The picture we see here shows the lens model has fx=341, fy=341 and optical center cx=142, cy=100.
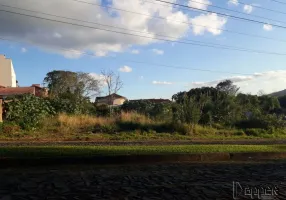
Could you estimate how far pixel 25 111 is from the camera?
19688 mm

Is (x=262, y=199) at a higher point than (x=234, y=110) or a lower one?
lower

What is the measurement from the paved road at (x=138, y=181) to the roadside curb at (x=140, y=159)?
577mm

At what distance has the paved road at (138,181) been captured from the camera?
616cm

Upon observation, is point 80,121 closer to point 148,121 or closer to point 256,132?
point 148,121

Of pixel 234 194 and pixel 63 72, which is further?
pixel 63 72

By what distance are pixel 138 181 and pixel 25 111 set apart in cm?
1405

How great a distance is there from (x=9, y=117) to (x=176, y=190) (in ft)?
48.6

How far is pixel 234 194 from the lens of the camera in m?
6.30

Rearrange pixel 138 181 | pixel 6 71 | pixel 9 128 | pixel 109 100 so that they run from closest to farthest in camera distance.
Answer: pixel 138 181 < pixel 9 128 < pixel 109 100 < pixel 6 71

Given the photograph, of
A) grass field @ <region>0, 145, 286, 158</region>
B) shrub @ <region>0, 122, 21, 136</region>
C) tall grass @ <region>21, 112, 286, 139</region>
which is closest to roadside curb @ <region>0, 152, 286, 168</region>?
grass field @ <region>0, 145, 286, 158</region>

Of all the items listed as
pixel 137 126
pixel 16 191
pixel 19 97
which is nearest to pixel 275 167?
pixel 16 191

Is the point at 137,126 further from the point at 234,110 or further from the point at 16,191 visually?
the point at 16,191

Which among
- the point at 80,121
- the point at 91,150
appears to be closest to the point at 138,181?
the point at 91,150

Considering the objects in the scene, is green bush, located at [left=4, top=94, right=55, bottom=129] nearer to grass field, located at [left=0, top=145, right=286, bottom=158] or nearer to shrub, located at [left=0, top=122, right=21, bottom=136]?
shrub, located at [left=0, top=122, right=21, bottom=136]
